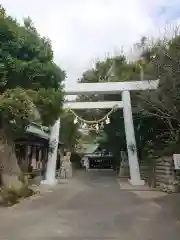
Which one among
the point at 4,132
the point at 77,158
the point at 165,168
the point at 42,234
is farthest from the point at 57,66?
the point at 77,158

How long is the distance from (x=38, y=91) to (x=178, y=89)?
5077 mm

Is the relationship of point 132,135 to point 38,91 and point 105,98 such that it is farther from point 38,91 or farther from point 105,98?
point 38,91

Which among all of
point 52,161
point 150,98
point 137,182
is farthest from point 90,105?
point 150,98

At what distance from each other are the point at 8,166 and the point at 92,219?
5661mm

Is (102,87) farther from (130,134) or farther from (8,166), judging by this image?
(8,166)

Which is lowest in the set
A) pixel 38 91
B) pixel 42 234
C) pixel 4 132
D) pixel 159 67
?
pixel 42 234

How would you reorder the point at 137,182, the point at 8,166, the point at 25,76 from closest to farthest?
the point at 25,76 → the point at 8,166 → the point at 137,182

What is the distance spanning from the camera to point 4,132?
500 inches

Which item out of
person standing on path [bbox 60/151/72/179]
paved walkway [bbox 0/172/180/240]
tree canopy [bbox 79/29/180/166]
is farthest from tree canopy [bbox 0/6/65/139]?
person standing on path [bbox 60/151/72/179]

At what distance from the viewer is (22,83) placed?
1207 cm

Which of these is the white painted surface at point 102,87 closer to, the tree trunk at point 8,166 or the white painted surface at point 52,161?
the white painted surface at point 52,161

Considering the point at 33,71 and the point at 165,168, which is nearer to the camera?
the point at 33,71

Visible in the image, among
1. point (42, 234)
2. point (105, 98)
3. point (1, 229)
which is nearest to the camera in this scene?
point (42, 234)

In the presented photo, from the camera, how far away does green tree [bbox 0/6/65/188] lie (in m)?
10.8
